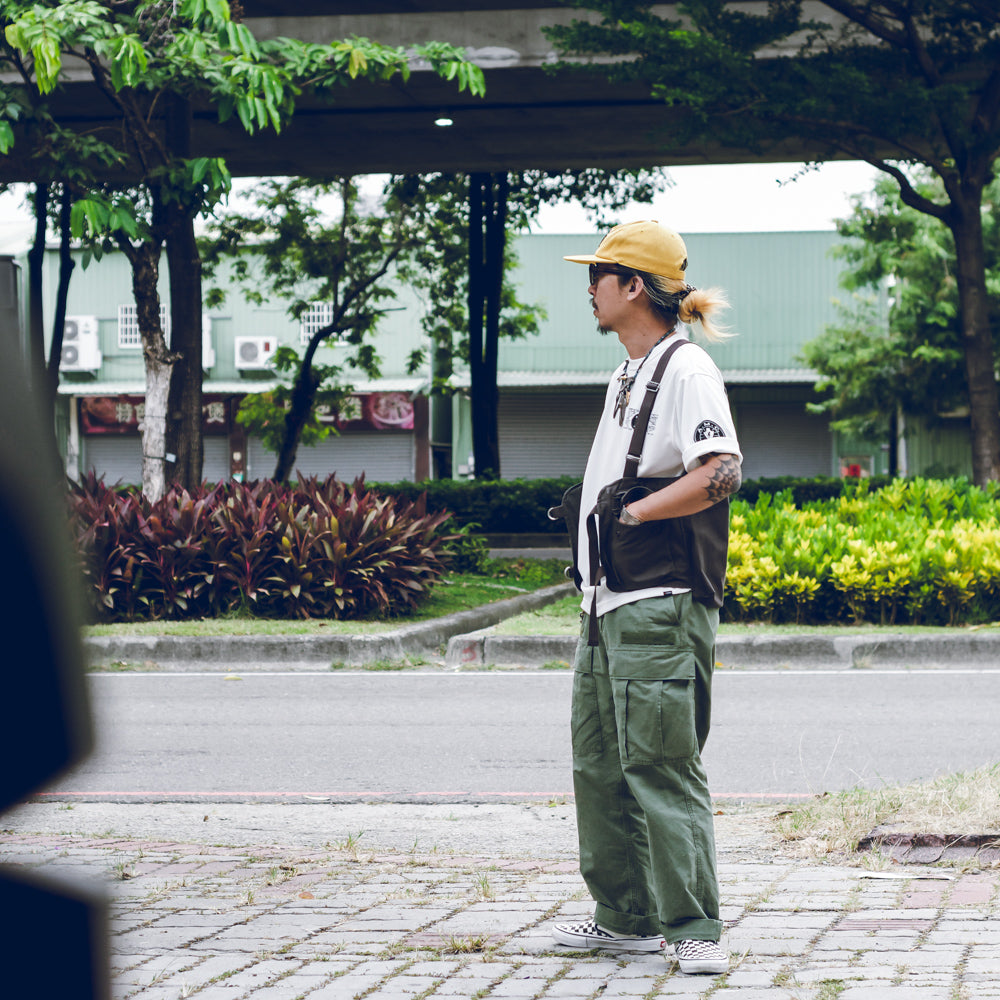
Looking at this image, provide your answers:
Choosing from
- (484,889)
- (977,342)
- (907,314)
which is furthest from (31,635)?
(907,314)

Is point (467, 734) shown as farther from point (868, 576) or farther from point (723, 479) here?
point (868, 576)

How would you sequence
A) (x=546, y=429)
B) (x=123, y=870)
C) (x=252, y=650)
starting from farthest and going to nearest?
(x=546, y=429) < (x=252, y=650) < (x=123, y=870)

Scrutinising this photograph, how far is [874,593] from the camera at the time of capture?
1151 centimetres

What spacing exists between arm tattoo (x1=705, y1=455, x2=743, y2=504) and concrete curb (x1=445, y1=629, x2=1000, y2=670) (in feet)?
23.7

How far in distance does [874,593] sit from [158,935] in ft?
29.1

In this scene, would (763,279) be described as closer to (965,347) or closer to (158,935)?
(965,347)

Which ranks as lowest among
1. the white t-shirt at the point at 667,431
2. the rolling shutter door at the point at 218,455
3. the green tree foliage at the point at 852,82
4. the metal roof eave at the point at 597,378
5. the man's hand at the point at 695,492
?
the rolling shutter door at the point at 218,455

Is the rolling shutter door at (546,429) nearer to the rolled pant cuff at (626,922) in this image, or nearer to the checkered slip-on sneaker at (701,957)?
the rolled pant cuff at (626,922)

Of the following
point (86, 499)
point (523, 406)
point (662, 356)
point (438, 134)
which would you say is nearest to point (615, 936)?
point (662, 356)

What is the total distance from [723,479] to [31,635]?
8.49 ft

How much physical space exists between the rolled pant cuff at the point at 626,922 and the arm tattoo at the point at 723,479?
116 centimetres

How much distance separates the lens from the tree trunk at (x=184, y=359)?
14078 mm

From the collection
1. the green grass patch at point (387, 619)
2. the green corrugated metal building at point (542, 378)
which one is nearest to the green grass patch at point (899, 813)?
the green grass patch at point (387, 619)

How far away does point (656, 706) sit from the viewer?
3.34m
